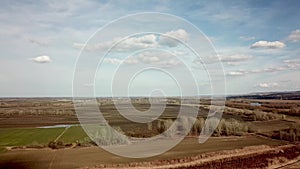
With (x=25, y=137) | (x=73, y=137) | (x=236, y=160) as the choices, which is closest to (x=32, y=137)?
(x=25, y=137)

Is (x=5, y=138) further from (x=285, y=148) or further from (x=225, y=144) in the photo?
(x=285, y=148)

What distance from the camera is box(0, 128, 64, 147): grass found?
165 ft

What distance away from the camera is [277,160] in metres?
37.8

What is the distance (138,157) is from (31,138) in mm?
27168

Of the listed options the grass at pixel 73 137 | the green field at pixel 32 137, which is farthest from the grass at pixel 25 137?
the grass at pixel 73 137

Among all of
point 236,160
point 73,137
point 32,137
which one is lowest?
point 236,160

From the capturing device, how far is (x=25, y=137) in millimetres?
55844

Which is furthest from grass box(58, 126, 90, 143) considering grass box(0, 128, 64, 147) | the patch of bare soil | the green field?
the patch of bare soil

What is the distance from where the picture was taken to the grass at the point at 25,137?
165 ft

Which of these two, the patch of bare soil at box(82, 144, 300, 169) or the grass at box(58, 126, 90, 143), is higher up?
the grass at box(58, 126, 90, 143)

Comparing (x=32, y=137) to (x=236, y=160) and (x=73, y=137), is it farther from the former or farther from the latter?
(x=236, y=160)

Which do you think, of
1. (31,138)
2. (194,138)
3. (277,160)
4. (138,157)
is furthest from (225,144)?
(31,138)

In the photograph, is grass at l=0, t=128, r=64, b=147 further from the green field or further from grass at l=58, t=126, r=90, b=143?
grass at l=58, t=126, r=90, b=143

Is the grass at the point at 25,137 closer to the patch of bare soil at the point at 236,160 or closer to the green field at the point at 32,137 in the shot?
the green field at the point at 32,137
